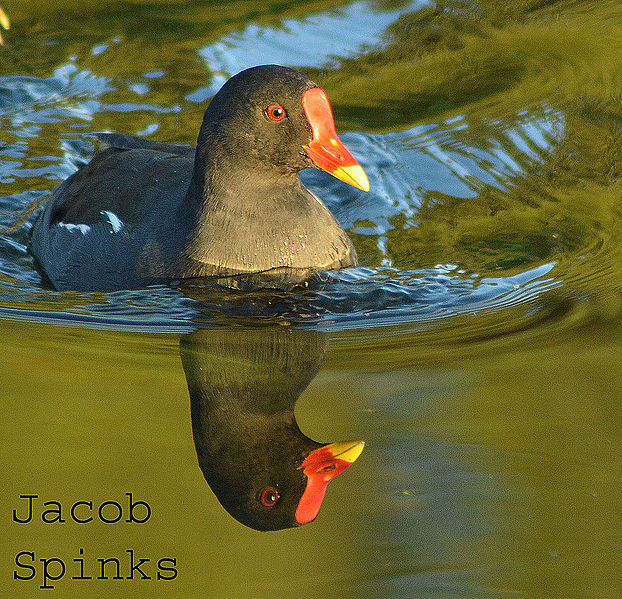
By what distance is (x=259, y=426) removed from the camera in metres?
3.91

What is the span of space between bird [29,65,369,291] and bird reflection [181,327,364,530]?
0.54 meters

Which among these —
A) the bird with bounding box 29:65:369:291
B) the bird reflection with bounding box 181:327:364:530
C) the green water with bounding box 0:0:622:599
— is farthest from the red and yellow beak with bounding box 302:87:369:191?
the bird reflection with bounding box 181:327:364:530

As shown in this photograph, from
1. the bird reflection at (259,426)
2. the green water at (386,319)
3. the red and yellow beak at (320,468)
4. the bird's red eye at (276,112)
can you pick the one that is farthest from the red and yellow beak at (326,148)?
the red and yellow beak at (320,468)

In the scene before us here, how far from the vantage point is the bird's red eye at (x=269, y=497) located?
3.53 metres

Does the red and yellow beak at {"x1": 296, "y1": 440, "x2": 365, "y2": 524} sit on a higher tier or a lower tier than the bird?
lower

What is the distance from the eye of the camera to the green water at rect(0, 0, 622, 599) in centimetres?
335

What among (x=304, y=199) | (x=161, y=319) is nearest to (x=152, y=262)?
(x=161, y=319)

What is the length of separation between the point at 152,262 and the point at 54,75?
3551mm

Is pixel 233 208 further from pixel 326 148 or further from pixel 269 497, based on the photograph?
pixel 269 497

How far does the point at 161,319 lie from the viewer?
15.9ft

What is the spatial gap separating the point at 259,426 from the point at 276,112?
165 cm

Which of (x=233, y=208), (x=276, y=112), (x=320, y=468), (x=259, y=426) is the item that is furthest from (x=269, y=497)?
(x=276, y=112)

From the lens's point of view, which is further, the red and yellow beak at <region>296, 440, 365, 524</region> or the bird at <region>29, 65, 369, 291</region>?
the bird at <region>29, 65, 369, 291</region>

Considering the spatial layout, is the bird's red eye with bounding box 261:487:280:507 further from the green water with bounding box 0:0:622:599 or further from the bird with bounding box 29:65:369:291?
the bird with bounding box 29:65:369:291
